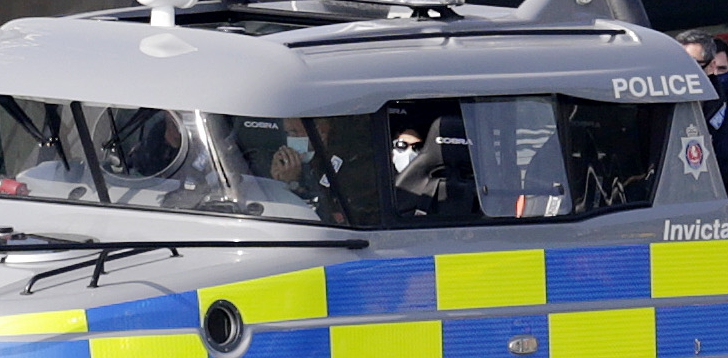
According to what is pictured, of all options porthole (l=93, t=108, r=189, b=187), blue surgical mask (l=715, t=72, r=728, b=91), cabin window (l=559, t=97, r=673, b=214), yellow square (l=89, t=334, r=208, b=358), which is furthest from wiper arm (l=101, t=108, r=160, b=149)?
blue surgical mask (l=715, t=72, r=728, b=91)

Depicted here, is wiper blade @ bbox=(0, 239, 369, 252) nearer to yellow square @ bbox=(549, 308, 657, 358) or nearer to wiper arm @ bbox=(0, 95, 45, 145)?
yellow square @ bbox=(549, 308, 657, 358)

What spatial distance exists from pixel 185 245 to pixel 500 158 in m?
1.12

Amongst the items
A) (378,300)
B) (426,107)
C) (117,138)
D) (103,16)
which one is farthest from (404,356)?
(103,16)

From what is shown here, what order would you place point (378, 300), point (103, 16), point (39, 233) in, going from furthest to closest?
point (103, 16) → point (39, 233) → point (378, 300)

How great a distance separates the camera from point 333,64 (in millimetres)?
4559

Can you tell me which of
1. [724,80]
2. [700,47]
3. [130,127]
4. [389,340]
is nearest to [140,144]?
[130,127]

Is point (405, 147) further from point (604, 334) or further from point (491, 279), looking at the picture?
point (604, 334)

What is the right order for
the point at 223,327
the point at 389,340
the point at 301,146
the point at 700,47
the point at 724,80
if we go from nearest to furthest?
the point at 223,327
the point at 389,340
the point at 301,146
the point at 700,47
the point at 724,80

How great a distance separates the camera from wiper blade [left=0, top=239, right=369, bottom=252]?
159 inches

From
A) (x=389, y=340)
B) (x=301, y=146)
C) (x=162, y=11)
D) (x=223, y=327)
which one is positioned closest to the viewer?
(x=223, y=327)

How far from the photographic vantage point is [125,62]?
458cm

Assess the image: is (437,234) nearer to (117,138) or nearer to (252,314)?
(252,314)

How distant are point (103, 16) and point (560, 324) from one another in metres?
2.22

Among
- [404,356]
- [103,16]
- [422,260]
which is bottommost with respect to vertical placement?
[404,356]
